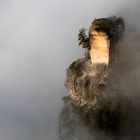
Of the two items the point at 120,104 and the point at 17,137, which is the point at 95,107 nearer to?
the point at 120,104

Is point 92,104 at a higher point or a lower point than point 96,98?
lower

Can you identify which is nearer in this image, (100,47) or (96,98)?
(96,98)

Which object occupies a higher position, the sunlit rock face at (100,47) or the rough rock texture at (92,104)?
the sunlit rock face at (100,47)

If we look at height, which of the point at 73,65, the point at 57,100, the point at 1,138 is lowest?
the point at 1,138

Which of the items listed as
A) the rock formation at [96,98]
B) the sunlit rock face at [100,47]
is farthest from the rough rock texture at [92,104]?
the sunlit rock face at [100,47]

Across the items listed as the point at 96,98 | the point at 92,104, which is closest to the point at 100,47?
the point at 96,98

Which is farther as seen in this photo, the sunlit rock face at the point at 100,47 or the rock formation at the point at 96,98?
the sunlit rock face at the point at 100,47

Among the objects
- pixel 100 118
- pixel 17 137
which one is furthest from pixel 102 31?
pixel 17 137

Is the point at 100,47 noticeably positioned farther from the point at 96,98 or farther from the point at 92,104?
the point at 92,104

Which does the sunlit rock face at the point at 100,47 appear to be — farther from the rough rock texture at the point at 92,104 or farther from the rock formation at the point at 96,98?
the rough rock texture at the point at 92,104
